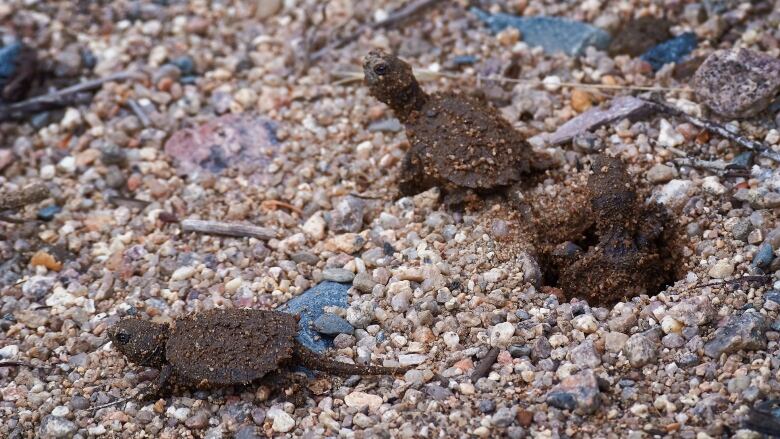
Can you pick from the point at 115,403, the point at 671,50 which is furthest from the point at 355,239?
the point at 671,50

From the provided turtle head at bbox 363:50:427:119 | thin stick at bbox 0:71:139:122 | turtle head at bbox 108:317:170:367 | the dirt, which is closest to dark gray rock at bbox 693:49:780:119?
the dirt

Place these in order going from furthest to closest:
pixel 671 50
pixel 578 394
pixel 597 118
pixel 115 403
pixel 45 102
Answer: pixel 45 102
pixel 671 50
pixel 597 118
pixel 115 403
pixel 578 394

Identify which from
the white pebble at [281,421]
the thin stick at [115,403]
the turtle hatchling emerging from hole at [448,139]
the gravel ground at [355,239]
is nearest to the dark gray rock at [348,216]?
the gravel ground at [355,239]

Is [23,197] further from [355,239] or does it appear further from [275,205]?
[355,239]

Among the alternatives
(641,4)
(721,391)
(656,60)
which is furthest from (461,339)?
(641,4)

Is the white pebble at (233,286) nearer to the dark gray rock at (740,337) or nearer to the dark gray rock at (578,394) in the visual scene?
the dark gray rock at (578,394)

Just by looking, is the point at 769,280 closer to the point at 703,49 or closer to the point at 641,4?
the point at 703,49
